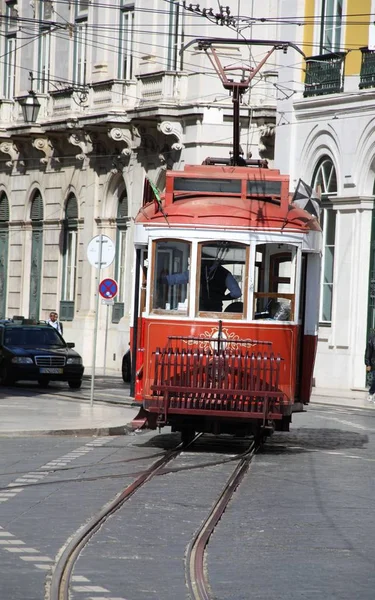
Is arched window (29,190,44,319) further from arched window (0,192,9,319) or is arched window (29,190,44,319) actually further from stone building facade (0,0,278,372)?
arched window (0,192,9,319)

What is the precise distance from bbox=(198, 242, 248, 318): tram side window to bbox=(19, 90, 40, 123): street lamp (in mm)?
32230

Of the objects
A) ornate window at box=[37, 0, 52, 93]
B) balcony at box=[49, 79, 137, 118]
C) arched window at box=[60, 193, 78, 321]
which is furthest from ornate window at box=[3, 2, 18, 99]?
arched window at box=[60, 193, 78, 321]

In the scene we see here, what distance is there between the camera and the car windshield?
Result: 3830 centimetres

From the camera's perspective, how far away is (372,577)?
1077 centimetres

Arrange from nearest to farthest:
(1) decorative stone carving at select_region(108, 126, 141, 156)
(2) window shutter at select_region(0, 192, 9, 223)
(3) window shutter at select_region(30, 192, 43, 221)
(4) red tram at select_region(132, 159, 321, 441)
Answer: (4) red tram at select_region(132, 159, 321, 441)
(1) decorative stone carving at select_region(108, 126, 141, 156)
(3) window shutter at select_region(30, 192, 43, 221)
(2) window shutter at select_region(0, 192, 9, 223)

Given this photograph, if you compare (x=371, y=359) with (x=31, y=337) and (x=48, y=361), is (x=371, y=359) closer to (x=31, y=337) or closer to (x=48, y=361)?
(x=48, y=361)

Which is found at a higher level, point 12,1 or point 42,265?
point 12,1

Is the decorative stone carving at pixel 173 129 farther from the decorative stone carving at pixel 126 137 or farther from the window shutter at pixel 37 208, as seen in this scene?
the window shutter at pixel 37 208

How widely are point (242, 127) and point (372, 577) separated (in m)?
33.7

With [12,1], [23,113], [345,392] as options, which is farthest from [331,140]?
[12,1]

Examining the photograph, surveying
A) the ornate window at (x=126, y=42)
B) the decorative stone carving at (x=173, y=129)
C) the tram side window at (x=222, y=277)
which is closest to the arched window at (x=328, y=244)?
the decorative stone carving at (x=173, y=129)

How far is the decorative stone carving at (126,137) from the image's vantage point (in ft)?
155

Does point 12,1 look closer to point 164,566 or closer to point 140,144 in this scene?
point 140,144

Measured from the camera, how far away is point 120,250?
1938 inches
